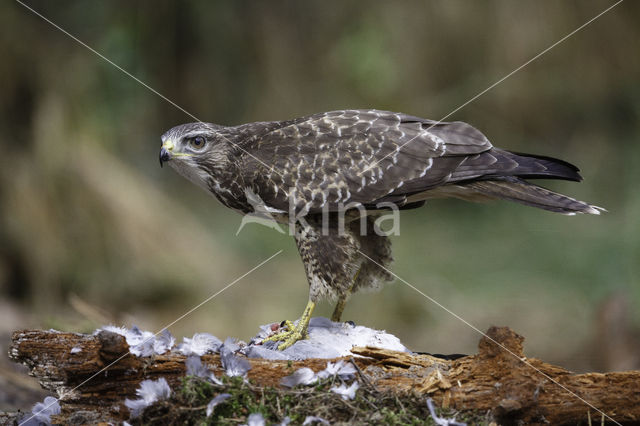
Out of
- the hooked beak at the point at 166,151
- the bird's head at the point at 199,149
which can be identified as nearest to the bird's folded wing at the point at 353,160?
the bird's head at the point at 199,149

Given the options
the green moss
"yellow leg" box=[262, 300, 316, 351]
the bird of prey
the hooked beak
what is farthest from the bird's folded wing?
the green moss

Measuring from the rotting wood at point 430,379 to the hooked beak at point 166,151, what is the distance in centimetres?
115

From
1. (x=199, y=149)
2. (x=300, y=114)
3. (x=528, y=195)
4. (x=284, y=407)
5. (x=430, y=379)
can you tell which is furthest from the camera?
(x=300, y=114)

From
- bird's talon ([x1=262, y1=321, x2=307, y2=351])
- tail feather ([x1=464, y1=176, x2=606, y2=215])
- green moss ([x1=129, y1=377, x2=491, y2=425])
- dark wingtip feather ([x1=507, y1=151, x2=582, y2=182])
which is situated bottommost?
bird's talon ([x1=262, y1=321, x2=307, y2=351])

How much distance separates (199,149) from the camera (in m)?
3.18

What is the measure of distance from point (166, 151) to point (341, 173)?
2.89 feet

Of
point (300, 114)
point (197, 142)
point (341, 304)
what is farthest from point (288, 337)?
point (300, 114)

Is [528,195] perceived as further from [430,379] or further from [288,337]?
[288,337]

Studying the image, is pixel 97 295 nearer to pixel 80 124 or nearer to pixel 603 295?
pixel 80 124

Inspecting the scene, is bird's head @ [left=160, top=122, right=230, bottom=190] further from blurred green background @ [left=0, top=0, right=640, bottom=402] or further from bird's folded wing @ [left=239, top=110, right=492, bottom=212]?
blurred green background @ [left=0, top=0, right=640, bottom=402]

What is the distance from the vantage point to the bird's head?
315cm

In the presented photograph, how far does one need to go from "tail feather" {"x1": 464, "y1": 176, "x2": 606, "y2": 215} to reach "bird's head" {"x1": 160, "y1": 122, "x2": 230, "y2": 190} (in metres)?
1.25

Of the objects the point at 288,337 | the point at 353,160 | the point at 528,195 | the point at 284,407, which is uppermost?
the point at 353,160

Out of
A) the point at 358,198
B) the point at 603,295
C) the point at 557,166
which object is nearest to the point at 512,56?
the point at 603,295
